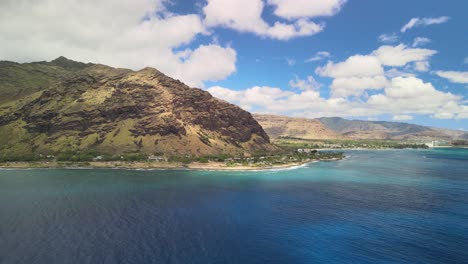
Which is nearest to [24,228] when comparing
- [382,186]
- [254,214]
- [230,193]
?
[254,214]

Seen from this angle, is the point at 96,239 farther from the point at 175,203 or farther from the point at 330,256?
the point at 330,256

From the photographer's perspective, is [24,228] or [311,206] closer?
[24,228]

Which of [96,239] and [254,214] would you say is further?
[254,214]

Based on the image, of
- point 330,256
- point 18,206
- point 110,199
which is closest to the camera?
point 330,256

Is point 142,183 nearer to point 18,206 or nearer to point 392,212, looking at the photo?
point 18,206

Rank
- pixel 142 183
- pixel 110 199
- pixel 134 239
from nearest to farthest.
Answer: pixel 134 239
pixel 110 199
pixel 142 183

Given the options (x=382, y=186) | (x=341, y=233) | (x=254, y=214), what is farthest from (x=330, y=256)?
(x=382, y=186)
